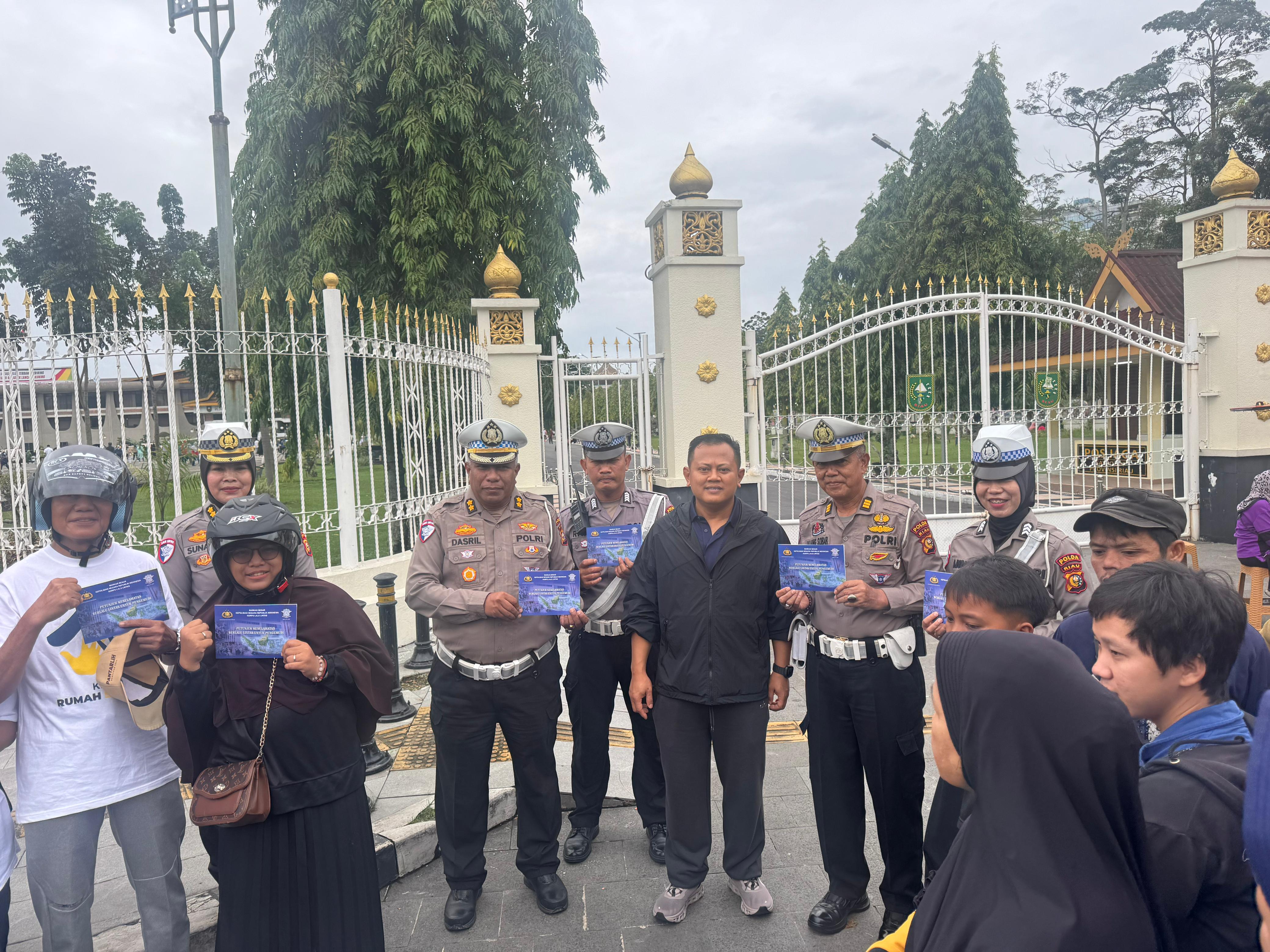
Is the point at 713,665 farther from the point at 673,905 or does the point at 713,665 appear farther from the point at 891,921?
the point at 891,921

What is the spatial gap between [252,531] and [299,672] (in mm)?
441

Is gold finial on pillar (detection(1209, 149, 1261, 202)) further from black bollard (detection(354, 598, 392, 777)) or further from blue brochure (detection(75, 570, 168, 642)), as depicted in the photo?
blue brochure (detection(75, 570, 168, 642))

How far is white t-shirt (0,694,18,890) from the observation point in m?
2.33

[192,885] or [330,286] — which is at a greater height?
[330,286]

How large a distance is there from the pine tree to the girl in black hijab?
21.3m

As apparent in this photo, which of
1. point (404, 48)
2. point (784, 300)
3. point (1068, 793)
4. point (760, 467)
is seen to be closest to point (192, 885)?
point (1068, 793)

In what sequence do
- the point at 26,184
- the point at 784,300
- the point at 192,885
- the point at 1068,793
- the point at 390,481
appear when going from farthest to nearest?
the point at 784,300, the point at 26,184, the point at 390,481, the point at 192,885, the point at 1068,793

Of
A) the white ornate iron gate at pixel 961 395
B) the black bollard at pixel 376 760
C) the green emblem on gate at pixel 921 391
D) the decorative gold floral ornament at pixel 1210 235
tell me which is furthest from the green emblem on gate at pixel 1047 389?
the black bollard at pixel 376 760

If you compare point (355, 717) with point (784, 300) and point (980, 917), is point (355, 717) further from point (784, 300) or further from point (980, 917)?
point (784, 300)

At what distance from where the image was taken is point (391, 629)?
17.6 feet

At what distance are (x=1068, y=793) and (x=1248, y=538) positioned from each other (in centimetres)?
Answer: 542

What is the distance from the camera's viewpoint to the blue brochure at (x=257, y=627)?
94.1 inches

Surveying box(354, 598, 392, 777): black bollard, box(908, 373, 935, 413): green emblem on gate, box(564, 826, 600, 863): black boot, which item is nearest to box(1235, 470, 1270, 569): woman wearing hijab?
box(908, 373, 935, 413): green emblem on gate

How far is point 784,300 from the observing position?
37.8 m
